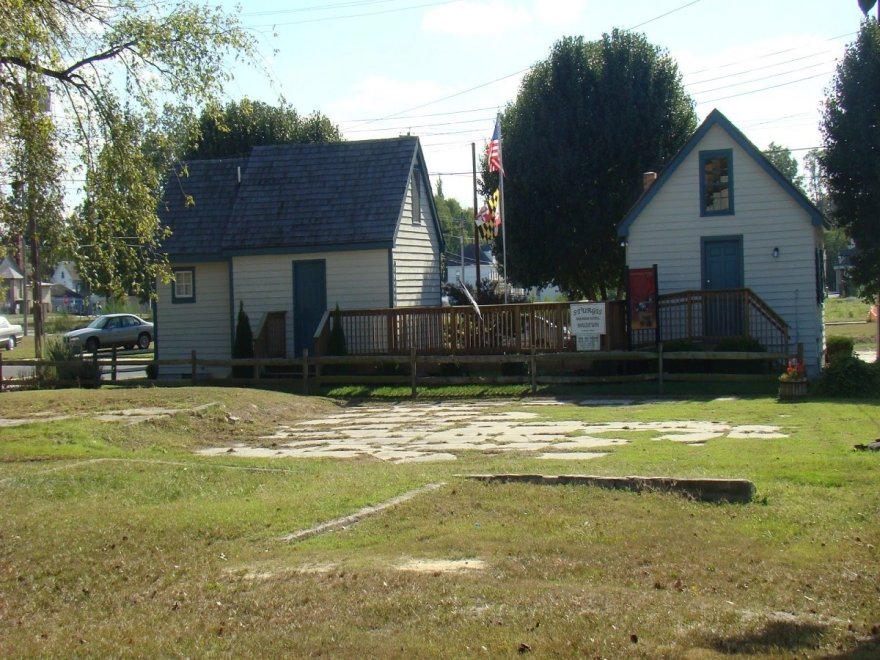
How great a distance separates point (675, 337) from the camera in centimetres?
2542

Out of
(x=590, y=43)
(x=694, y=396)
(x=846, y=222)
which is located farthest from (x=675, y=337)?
(x=590, y=43)

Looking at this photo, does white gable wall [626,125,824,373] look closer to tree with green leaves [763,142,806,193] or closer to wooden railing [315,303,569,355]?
wooden railing [315,303,569,355]

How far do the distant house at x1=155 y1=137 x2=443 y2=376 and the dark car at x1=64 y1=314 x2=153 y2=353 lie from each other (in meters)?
18.3

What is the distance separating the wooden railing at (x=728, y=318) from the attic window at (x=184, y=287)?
12678mm

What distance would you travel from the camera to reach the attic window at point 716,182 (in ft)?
84.7

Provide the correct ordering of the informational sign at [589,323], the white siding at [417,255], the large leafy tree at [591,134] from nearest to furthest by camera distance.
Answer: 1. the informational sign at [589,323]
2. the white siding at [417,255]
3. the large leafy tree at [591,134]

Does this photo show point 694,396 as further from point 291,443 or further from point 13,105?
point 13,105

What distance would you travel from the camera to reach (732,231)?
84.4ft

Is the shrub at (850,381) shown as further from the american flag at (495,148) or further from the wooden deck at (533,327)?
the american flag at (495,148)

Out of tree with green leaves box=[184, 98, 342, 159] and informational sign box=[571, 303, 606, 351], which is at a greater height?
tree with green leaves box=[184, 98, 342, 159]

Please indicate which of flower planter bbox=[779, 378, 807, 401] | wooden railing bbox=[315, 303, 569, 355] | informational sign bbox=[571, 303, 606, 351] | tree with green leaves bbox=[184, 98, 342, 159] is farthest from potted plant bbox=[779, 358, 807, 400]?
tree with green leaves bbox=[184, 98, 342, 159]

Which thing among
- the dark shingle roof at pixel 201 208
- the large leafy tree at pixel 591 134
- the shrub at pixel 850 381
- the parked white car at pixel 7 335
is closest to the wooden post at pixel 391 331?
the dark shingle roof at pixel 201 208

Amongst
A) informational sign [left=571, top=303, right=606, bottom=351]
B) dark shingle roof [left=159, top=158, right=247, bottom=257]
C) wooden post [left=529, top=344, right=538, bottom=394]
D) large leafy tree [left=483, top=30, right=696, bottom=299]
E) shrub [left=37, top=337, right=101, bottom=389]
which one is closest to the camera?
wooden post [left=529, top=344, right=538, bottom=394]

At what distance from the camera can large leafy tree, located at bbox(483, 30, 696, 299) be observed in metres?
36.2
